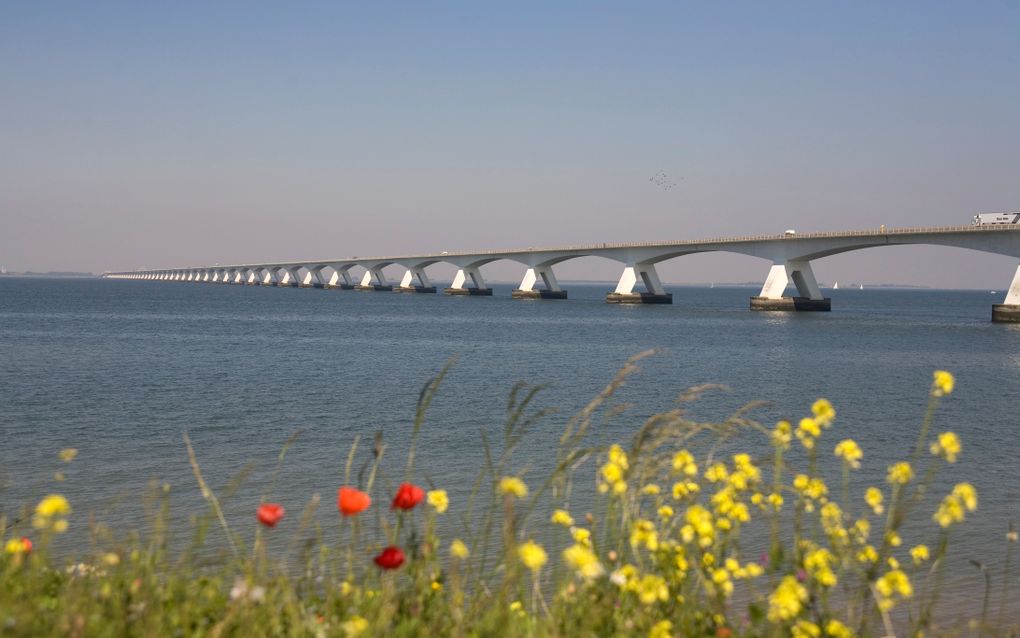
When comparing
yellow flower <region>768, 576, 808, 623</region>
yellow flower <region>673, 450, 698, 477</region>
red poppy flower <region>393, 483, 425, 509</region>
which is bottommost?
yellow flower <region>768, 576, 808, 623</region>

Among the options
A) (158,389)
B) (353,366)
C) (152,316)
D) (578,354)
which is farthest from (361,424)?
(152,316)

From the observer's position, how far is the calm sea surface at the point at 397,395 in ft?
42.0

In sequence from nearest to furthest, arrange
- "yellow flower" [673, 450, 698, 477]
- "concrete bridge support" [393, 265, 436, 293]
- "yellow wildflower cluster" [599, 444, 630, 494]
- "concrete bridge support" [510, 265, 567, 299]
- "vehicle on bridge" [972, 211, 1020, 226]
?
"yellow wildflower cluster" [599, 444, 630, 494] → "yellow flower" [673, 450, 698, 477] → "vehicle on bridge" [972, 211, 1020, 226] → "concrete bridge support" [510, 265, 567, 299] → "concrete bridge support" [393, 265, 436, 293]

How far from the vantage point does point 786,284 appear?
78.8 meters

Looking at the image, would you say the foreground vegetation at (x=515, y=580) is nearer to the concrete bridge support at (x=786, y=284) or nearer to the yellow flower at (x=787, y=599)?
the yellow flower at (x=787, y=599)

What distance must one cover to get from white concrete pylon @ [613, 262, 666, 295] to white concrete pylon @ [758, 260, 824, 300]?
16954 mm

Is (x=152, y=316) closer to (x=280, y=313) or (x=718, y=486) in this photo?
(x=280, y=313)

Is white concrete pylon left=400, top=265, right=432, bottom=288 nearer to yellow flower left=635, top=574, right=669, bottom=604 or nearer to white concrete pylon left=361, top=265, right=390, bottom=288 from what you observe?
white concrete pylon left=361, top=265, right=390, bottom=288

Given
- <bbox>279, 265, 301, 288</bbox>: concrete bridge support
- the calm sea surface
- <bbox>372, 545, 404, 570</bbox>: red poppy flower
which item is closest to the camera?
<bbox>372, 545, 404, 570</bbox>: red poppy flower

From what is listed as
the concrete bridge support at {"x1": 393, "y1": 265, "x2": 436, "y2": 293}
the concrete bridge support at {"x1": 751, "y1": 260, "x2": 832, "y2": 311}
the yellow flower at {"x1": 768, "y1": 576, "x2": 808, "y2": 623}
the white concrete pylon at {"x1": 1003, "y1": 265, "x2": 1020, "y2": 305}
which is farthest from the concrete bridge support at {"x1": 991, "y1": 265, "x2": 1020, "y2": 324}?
the concrete bridge support at {"x1": 393, "y1": 265, "x2": 436, "y2": 293}

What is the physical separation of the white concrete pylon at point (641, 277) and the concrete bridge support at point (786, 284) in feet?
55.1

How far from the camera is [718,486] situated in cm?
912

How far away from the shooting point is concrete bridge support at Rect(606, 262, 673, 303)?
3816 inches

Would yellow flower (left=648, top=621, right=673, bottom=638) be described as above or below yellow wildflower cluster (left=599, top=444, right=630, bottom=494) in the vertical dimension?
below
